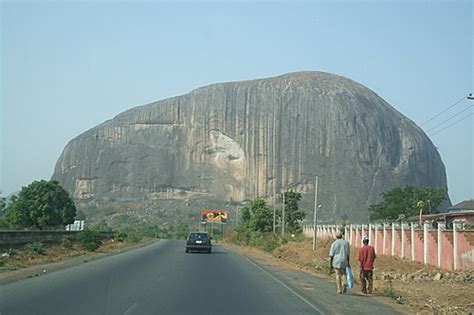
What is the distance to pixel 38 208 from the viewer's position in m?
74.0

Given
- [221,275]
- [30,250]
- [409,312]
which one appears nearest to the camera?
[409,312]

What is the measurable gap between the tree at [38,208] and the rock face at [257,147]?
73040 millimetres

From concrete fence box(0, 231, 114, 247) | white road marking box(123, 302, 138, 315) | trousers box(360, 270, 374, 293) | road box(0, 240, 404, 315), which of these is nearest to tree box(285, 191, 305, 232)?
concrete fence box(0, 231, 114, 247)

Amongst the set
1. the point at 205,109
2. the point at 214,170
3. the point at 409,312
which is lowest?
the point at 409,312

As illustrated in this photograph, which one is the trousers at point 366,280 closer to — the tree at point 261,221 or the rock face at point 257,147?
the tree at point 261,221

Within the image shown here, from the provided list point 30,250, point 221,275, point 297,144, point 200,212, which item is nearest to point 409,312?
point 221,275

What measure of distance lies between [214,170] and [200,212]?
1542 cm

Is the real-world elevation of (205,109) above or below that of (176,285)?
above

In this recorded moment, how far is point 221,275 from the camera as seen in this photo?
24.8 metres

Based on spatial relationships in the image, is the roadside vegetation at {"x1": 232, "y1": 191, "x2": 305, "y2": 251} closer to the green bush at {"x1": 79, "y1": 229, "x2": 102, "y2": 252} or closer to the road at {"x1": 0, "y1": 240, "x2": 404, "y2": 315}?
the green bush at {"x1": 79, "y1": 229, "x2": 102, "y2": 252}

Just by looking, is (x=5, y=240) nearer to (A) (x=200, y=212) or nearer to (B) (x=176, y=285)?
(B) (x=176, y=285)

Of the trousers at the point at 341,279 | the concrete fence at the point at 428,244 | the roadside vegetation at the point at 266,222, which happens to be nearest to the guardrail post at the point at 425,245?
the concrete fence at the point at 428,244

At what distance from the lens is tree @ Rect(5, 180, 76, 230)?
239ft

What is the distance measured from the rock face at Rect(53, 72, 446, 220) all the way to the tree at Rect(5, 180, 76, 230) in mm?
73040
